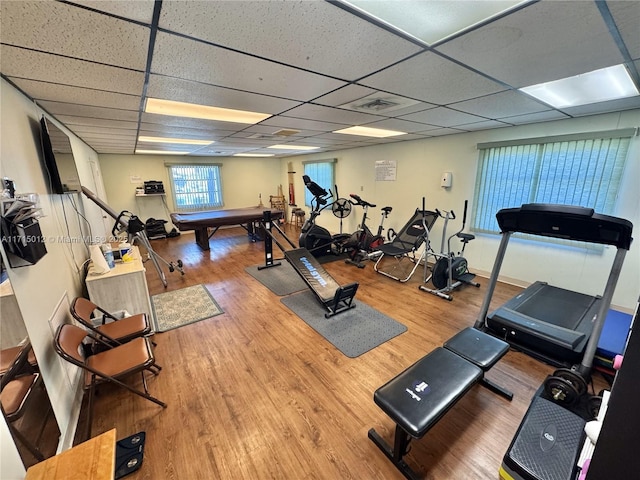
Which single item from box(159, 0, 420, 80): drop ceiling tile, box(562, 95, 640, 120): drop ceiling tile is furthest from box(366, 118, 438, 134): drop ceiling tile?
box(159, 0, 420, 80): drop ceiling tile

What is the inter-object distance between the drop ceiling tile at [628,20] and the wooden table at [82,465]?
2.66m

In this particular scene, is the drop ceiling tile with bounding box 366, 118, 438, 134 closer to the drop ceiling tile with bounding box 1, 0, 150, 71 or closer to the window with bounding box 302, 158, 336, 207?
the drop ceiling tile with bounding box 1, 0, 150, 71

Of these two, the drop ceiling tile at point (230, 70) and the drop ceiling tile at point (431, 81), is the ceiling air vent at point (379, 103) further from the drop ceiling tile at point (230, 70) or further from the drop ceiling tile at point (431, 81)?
the drop ceiling tile at point (230, 70)

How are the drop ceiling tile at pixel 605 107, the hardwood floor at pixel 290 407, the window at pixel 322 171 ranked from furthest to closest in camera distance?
the window at pixel 322 171, the drop ceiling tile at pixel 605 107, the hardwood floor at pixel 290 407

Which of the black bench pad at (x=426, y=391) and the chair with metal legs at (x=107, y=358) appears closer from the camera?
the black bench pad at (x=426, y=391)

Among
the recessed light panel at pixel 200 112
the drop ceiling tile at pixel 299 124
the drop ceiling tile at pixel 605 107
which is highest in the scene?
the recessed light panel at pixel 200 112

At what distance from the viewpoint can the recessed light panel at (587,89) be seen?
6.27ft

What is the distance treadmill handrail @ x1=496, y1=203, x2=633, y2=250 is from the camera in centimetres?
174

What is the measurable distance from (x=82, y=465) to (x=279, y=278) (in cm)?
324

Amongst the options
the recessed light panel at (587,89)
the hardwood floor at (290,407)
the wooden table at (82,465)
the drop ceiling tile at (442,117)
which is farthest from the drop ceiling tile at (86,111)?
the recessed light panel at (587,89)

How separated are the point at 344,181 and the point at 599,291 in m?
4.90

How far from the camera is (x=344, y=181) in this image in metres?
6.56

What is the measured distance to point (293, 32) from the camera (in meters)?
1.20

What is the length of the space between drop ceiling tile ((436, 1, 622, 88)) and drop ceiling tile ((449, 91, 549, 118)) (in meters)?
0.48
